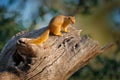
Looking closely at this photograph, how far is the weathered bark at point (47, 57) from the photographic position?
284 cm

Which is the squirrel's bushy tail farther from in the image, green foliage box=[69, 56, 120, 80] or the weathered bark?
green foliage box=[69, 56, 120, 80]

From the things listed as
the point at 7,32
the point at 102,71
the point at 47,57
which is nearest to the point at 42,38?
the point at 47,57

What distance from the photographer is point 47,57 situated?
2889 millimetres

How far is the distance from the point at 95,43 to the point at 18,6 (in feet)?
8.25

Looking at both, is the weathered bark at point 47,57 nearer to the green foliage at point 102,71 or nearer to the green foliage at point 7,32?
the green foliage at point 7,32

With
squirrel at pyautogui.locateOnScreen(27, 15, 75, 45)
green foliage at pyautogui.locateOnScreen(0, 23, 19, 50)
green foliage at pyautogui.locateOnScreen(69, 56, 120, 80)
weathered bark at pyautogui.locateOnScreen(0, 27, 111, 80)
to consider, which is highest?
green foliage at pyautogui.locateOnScreen(0, 23, 19, 50)

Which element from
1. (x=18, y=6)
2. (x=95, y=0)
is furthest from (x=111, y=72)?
(x=18, y=6)

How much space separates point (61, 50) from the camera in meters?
2.95

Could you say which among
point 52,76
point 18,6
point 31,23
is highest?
point 18,6

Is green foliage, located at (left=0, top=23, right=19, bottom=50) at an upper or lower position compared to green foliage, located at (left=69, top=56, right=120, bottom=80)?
upper

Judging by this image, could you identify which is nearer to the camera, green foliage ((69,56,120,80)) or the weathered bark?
the weathered bark

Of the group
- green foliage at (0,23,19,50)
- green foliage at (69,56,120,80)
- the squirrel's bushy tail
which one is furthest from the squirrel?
green foliage at (69,56,120,80)

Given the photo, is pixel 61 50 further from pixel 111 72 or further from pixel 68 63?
pixel 111 72

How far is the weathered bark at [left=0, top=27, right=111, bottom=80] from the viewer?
284 cm
